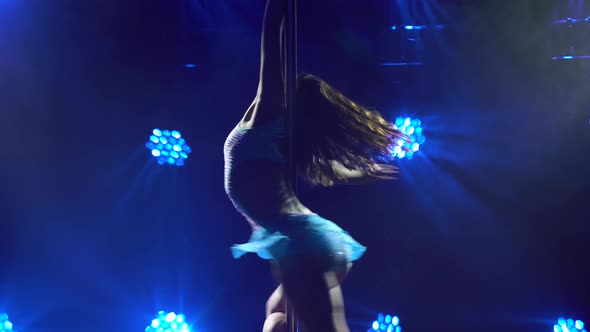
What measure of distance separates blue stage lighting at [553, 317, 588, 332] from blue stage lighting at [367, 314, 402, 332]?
1070mm

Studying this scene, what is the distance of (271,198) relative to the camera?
3.95 feet

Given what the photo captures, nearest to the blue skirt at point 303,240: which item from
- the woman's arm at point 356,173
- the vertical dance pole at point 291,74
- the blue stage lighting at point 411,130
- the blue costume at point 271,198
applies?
the blue costume at point 271,198

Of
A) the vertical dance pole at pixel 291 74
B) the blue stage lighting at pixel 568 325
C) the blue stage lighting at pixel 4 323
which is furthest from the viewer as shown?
the blue stage lighting at pixel 568 325

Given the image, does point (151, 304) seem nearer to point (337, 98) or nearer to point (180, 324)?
point (180, 324)

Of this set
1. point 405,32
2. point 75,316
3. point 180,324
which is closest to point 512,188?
point 405,32

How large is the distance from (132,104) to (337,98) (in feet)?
5.21

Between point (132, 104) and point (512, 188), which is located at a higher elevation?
point (132, 104)

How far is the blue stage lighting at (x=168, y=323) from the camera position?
2.60 metres

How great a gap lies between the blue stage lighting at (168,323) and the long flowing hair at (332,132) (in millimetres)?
1709

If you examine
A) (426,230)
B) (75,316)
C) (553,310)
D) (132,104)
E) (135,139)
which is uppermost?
(132,104)

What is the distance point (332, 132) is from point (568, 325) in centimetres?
244

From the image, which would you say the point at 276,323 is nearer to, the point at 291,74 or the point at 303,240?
the point at 303,240

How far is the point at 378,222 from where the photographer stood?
286cm

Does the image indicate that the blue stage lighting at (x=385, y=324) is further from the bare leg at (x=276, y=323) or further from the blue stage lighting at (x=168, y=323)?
the bare leg at (x=276, y=323)
